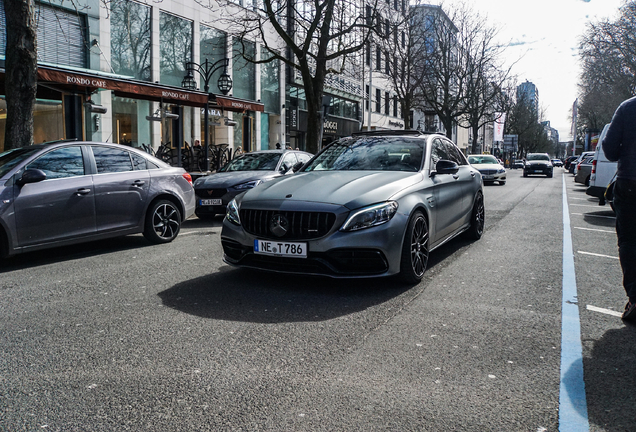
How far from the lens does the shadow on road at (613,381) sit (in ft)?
8.55

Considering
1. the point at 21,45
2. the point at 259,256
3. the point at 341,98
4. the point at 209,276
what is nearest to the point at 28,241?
the point at 209,276

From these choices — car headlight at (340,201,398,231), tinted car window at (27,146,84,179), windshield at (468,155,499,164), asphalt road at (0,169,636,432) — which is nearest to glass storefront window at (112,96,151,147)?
tinted car window at (27,146,84,179)

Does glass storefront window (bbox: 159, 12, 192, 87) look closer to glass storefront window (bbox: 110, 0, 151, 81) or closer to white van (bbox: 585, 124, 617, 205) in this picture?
glass storefront window (bbox: 110, 0, 151, 81)

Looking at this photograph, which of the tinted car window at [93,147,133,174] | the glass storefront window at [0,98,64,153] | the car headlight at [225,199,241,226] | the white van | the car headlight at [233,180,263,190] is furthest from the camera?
the glass storefront window at [0,98,64,153]

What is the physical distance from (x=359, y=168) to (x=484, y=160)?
938 inches

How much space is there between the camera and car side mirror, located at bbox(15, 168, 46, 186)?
20.3ft

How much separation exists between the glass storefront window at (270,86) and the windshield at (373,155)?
23273 millimetres

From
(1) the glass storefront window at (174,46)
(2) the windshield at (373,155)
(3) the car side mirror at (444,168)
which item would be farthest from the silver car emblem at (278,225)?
(1) the glass storefront window at (174,46)

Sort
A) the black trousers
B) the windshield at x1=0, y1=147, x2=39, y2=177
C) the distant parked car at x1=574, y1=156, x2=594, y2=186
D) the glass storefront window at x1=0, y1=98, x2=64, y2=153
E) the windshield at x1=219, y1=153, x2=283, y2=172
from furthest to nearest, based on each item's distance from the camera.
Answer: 1. the distant parked car at x1=574, y1=156, x2=594, y2=186
2. the glass storefront window at x1=0, y1=98, x2=64, y2=153
3. the windshield at x1=219, y1=153, x2=283, y2=172
4. the windshield at x1=0, y1=147, x2=39, y2=177
5. the black trousers

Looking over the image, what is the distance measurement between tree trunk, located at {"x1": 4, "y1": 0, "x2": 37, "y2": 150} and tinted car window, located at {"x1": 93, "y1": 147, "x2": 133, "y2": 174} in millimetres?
3045

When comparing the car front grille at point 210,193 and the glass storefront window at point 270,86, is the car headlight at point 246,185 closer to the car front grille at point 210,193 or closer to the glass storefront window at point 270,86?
the car front grille at point 210,193

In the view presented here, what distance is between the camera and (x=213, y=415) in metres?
2.62

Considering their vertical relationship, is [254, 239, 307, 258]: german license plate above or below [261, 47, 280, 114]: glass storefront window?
below

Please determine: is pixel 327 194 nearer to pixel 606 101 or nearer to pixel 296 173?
pixel 296 173
